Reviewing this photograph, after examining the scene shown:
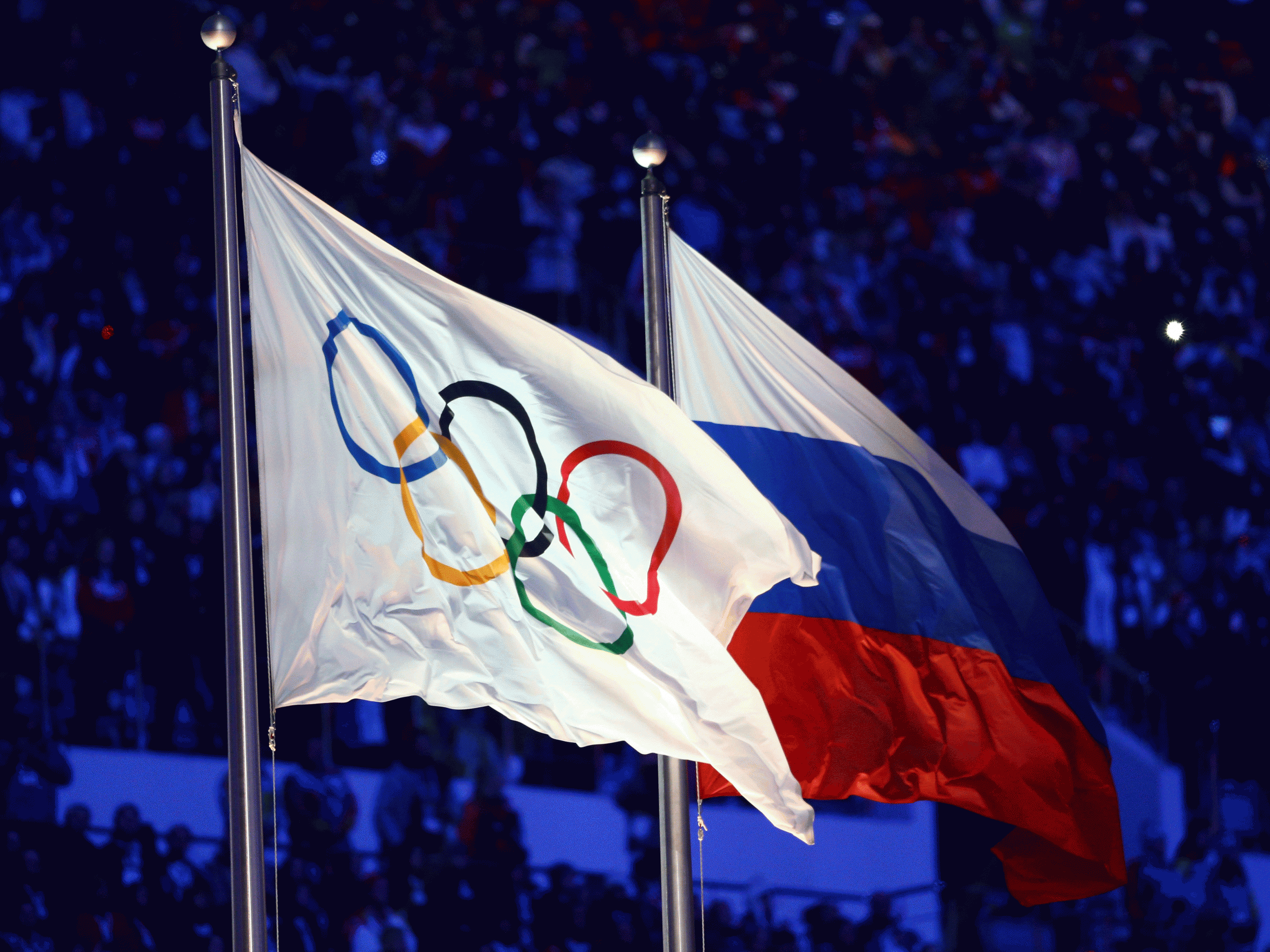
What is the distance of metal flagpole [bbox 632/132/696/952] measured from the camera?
14.9 ft

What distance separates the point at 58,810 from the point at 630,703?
244 inches

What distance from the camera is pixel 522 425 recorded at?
4062 millimetres

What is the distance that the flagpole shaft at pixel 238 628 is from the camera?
11.6 feet

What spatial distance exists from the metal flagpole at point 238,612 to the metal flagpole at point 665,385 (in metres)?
1.30

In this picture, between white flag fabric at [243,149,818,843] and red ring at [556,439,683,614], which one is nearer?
white flag fabric at [243,149,818,843]

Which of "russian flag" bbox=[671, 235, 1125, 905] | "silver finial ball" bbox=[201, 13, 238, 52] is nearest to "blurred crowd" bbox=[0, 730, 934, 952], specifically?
"russian flag" bbox=[671, 235, 1125, 905]

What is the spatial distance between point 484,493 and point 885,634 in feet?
4.95

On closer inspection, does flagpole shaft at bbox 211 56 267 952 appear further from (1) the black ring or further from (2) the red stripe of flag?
(2) the red stripe of flag

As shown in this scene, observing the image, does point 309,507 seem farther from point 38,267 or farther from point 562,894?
point 38,267

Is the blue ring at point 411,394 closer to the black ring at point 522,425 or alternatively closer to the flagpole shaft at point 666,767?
the black ring at point 522,425

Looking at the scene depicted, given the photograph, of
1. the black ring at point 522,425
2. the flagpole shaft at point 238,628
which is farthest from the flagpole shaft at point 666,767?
the flagpole shaft at point 238,628

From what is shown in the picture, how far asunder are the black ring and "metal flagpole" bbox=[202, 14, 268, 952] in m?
0.54

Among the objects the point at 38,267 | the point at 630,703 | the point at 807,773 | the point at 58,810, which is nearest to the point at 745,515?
the point at 630,703

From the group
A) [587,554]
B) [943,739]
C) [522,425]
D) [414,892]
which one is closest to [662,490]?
[587,554]
